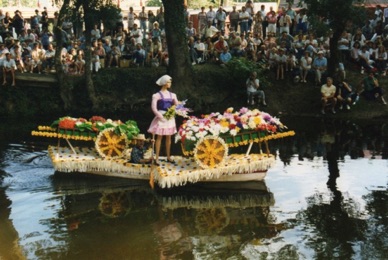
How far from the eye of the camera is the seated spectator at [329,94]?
80.7 feet

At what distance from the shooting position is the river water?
37.8 feet

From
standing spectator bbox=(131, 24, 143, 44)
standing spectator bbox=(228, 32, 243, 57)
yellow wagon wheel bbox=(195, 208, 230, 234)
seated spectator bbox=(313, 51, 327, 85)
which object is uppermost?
standing spectator bbox=(131, 24, 143, 44)

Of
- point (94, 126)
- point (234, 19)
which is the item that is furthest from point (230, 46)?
point (94, 126)

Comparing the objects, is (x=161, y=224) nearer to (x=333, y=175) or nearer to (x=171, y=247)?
(x=171, y=247)

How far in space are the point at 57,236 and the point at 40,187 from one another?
130 inches

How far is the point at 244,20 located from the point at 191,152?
1709 centimetres

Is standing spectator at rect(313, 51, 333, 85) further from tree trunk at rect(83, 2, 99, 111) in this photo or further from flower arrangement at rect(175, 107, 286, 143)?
flower arrangement at rect(175, 107, 286, 143)

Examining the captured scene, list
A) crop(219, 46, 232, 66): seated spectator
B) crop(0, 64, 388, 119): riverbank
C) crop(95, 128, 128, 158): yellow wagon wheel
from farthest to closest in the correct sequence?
crop(219, 46, 232, 66): seated spectator → crop(0, 64, 388, 119): riverbank → crop(95, 128, 128, 158): yellow wagon wheel

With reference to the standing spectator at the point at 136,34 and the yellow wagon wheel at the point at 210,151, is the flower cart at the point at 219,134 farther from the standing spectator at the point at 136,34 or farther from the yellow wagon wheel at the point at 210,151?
the standing spectator at the point at 136,34

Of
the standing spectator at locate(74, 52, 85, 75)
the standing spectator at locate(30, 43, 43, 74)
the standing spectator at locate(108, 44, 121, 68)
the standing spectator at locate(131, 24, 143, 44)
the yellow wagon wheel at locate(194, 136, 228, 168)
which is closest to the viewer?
the yellow wagon wheel at locate(194, 136, 228, 168)

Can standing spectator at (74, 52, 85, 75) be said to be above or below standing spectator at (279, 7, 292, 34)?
below

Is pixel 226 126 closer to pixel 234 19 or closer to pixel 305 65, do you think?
pixel 305 65

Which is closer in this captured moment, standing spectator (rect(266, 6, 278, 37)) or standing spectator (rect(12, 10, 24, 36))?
standing spectator (rect(266, 6, 278, 37))

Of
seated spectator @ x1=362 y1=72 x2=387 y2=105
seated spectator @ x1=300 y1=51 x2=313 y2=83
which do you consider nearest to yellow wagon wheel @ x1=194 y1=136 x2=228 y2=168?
seated spectator @ x1=362 y1=72 x2=387 y2=105
